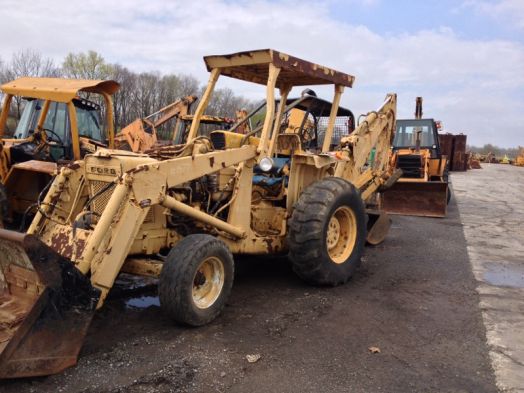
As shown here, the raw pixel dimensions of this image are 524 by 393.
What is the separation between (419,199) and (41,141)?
8484mm

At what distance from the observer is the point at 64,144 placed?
27.3 ft

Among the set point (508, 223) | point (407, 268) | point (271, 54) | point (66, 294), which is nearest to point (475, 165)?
point (508, 223)

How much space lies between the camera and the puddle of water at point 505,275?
636 cm

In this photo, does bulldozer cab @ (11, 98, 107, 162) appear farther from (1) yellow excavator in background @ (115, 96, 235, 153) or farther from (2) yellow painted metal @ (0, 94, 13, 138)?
(1) yellow excavator in background @ (115, 96, 235, 153)

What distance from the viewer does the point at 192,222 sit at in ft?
16.5

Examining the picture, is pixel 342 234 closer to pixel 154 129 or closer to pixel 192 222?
pixel 192 222

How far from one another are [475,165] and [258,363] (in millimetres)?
36330

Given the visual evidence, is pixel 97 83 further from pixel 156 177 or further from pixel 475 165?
pixel 475 165

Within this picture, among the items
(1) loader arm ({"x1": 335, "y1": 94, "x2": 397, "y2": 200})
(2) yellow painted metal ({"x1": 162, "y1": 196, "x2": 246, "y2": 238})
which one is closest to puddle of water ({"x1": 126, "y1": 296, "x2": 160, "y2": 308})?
(2) yellow painted metal ({"x1": 162, "y1": 196, "x2": 246, "y2": 238})

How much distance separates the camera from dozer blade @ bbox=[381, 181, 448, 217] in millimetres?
11781

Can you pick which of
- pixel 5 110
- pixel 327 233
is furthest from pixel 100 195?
pixel 5 110

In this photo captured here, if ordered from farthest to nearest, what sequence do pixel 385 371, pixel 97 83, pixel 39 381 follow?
1. pixel 97 83
2. pixel 385 371
3. pixel 39 381

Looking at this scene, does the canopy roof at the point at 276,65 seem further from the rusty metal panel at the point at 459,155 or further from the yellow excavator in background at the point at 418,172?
the rusty metal panel at the point at 459,155

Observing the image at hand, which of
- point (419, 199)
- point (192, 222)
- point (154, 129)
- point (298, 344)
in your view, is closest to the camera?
point (298, 344)
